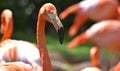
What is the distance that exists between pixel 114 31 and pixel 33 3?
174 inches

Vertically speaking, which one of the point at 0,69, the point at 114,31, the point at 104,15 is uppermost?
the point at 104,15

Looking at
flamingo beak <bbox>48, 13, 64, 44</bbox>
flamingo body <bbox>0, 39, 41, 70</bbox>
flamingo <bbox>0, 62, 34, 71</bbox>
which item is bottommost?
flamingo <bbox>0, 62, 34, 71</bbox>

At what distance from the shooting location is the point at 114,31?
23.8ft

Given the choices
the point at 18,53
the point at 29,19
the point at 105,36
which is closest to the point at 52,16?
the point at 18,53

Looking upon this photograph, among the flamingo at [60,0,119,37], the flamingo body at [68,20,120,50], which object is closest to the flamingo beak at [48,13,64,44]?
the flamingo body at [68,20,120,50]

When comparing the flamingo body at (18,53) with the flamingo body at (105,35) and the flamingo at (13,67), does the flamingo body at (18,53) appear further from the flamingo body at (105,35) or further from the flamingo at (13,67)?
the flamingo body at (105,35)

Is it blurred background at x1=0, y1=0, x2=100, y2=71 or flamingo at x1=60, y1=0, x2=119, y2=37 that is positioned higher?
blurred background at x1=0, y1=0, x2=100, y2=71

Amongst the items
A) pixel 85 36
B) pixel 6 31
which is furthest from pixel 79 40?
pixel 6 31

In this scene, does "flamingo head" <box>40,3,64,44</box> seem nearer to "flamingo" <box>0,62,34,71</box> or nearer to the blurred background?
"flamingo" <box>0,62,34,71</box>

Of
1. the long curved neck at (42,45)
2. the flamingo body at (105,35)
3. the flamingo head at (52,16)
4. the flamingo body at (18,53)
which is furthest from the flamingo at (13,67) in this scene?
the flamingo body at (105,35)

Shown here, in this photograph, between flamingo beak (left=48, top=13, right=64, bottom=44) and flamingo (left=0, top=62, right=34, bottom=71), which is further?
flamingo (left=0, top=62, right=34, bottom=71)

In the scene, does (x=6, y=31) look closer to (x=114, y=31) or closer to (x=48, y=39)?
(x=114, y=31)

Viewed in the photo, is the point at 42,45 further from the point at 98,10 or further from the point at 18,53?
the point at 98,10

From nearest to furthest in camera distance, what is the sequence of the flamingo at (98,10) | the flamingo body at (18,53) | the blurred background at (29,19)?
the flamingo body at (18,53) → the flamingo at (98,10) → the blurred background at (29,19)
